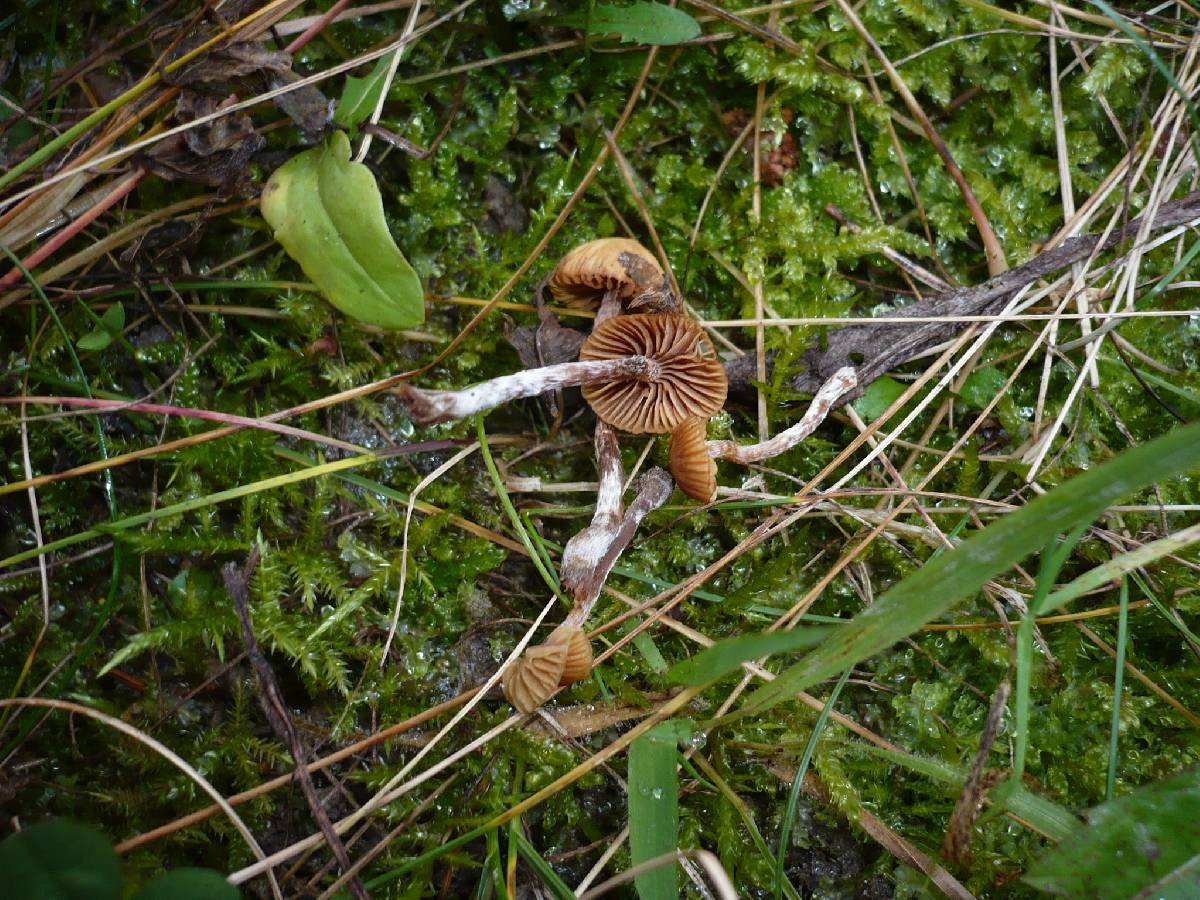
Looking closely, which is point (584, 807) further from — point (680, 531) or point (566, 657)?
point (680, 531)

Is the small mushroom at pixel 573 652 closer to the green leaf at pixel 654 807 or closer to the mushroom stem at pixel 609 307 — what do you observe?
the green leaf at pixel 654 807

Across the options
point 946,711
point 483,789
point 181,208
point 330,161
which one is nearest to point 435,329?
point 330,161

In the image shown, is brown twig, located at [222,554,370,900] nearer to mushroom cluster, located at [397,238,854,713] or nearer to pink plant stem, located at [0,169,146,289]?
mushroom cluster, located at [397,238,854,713]

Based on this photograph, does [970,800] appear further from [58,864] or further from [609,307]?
[58,864]

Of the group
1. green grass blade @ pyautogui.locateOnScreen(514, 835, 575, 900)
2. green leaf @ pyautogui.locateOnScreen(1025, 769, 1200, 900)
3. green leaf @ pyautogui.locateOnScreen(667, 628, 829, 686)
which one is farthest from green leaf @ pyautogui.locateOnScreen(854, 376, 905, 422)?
green grass blade @ pyautogui.locateOnScreen(514, 835, 575, 900)

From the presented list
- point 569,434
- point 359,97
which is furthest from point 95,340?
point 569,434
